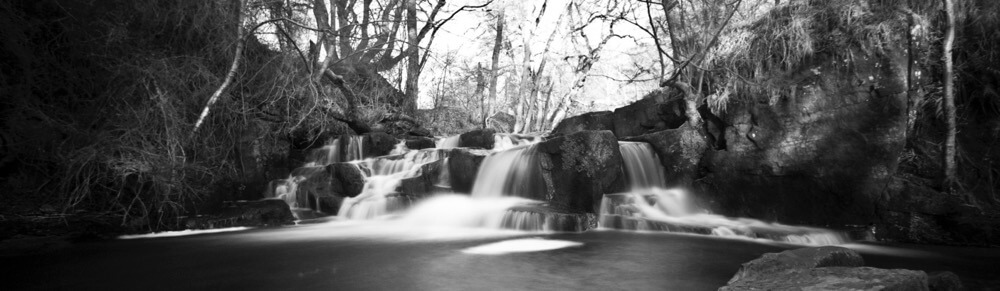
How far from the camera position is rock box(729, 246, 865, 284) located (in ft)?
10.6

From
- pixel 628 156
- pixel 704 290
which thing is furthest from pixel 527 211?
pixel 704 290

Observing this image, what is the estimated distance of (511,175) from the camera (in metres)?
8.11

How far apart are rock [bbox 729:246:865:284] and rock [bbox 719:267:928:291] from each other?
338mm

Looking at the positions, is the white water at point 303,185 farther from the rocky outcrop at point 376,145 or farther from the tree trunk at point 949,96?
the tree trunk at point 949,96

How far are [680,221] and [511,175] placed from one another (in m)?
2.69

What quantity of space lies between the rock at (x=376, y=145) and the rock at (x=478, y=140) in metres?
1.63

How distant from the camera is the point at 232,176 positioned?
739 centimetres

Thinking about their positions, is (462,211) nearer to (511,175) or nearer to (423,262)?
(511,175)

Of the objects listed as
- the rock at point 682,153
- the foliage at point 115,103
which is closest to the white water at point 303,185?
the foliage at point 115,103

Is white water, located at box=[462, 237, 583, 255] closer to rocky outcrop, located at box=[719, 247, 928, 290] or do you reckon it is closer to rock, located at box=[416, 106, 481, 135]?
rocky outcrop, located at box=[719, 247, 928, 290]

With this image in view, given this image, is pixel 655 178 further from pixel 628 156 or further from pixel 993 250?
pixel 993 250

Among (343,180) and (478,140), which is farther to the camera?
(478,140)

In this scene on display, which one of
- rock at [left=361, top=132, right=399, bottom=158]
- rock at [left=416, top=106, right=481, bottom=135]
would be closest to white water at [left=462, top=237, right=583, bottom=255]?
rock at [left=361, top=132, right=399, bottom=158]

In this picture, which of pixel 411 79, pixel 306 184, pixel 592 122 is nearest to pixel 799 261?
pixel 306 184
